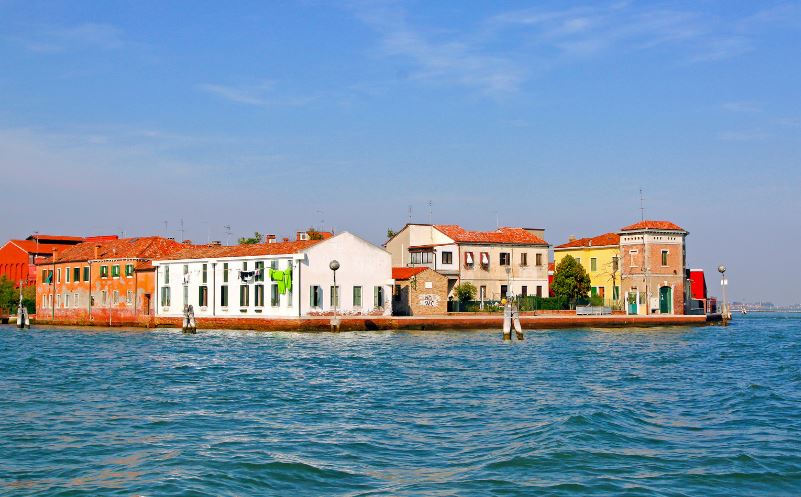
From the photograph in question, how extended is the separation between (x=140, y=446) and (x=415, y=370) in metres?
12.8

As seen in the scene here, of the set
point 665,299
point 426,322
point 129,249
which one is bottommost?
point 426,322

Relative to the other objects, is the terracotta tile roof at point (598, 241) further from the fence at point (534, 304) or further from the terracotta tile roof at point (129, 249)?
the terracotta tile roof at point (129, 249)

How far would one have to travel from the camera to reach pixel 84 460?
40.9 ft

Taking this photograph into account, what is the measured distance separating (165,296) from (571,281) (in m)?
26.5

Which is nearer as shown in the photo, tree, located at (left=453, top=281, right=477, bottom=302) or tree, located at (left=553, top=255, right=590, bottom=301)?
tree, located at (left=453, top=281, right=477, bottom=302)

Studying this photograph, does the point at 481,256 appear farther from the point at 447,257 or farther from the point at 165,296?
the point at 165,296

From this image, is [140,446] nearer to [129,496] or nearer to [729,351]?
[129,496]

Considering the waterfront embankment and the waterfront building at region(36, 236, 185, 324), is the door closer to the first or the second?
the waterfront embankment

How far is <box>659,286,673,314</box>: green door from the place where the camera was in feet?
194

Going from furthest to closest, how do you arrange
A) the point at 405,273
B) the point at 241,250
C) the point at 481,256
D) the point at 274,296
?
the point at 481,256 → the point at 405,273 → the point at 241,250 → the point at 274,296

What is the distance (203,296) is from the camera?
2095 inches

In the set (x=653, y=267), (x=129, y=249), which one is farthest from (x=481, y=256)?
(x=129, y=249)

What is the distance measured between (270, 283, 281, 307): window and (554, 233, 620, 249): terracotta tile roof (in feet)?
83.8

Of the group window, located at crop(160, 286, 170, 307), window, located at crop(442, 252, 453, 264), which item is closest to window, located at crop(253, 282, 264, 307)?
window, located at crop(160, 286, 170, 307)
